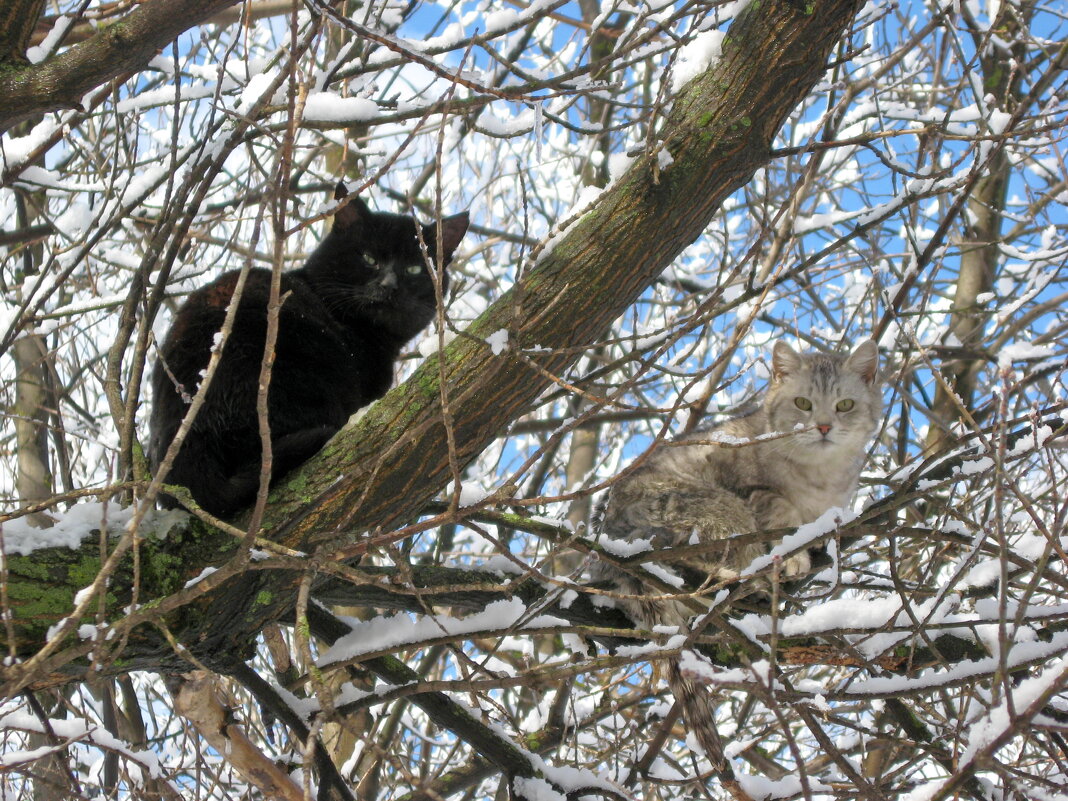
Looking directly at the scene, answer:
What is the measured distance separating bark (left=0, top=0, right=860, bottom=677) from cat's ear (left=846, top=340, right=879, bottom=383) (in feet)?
7.02

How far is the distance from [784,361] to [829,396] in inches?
11.3

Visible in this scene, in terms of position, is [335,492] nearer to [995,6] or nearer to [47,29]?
[47,29]

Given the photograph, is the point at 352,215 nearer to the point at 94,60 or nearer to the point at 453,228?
the point at 453,228

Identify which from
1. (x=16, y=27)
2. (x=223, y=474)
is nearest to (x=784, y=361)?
(x=223, y=474)

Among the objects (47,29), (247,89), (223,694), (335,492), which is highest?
(47,29)

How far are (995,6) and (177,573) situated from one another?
6220 millimetres

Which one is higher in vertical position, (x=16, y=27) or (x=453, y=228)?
(x=453, y=228)

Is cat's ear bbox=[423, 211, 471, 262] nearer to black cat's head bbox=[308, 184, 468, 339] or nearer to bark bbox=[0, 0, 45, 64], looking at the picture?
black cat's head bbox=[308, 184, 468, 339]

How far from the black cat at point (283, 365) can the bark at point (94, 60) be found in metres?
0.69

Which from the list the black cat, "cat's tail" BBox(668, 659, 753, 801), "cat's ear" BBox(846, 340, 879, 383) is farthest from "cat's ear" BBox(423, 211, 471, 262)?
"cat's tail" BBox(668, 659, 753, 801)

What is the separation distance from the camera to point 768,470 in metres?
4.37

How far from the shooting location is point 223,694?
8.34 ft

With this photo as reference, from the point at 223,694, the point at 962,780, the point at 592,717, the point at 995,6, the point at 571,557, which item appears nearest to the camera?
the point at 962,780

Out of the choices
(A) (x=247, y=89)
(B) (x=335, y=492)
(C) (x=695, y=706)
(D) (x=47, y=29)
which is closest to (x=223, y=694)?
(B) (x=335, y=492)
